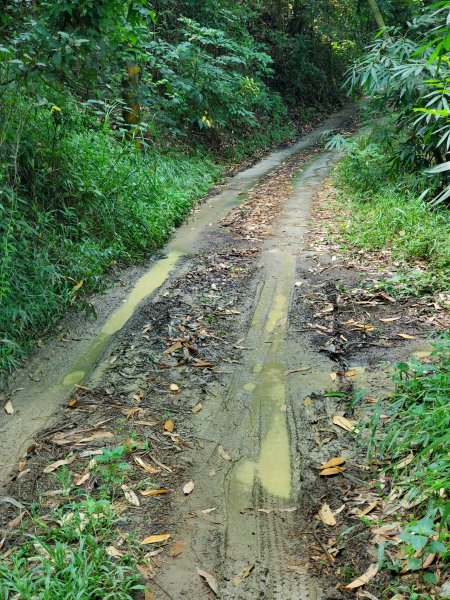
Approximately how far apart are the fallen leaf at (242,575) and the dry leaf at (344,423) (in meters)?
1.04

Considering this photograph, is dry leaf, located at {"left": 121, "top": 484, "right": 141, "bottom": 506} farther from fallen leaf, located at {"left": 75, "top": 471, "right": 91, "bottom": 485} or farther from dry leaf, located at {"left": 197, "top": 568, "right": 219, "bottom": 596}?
dry leaf, located at {"left": 197, "top": 568, "right": 219, "bottom": 596}

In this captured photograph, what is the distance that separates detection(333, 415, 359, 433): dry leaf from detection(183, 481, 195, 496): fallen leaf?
95 cm

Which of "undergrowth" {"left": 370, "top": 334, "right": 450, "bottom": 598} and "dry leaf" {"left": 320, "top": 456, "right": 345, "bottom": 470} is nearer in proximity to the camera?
"undergrowth" {"left": 370, "top": 334, "right": 450, "bottom": 598}

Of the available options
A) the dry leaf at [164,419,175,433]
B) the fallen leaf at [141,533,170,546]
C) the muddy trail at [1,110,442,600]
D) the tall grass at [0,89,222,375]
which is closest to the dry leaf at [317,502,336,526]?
the muddy trail at [1,110,442,600]

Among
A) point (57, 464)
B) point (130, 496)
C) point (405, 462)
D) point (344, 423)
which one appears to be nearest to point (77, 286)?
point (57, 464)

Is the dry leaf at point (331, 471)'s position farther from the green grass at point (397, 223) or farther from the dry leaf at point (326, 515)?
the green grass at point (397, 223)

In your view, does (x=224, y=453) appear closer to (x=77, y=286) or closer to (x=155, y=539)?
(x=155, y=539)

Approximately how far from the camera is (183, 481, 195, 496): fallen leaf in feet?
8.69

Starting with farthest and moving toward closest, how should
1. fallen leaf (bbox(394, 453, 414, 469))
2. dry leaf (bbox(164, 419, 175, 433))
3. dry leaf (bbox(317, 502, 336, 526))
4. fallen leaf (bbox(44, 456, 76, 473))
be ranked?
1. dry leaf (bbox(164, 419, 175, 433))
2. fallen leaf (bbox(44, 456, 76, 473))
3. fallen leaf (bbox(394, 453, 414, 469))
4. dry leaf (bbox(317, 502, 336, 526))

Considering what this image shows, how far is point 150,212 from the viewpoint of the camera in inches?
264

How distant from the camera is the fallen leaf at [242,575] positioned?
7.07 ft

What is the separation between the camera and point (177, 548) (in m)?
2.30

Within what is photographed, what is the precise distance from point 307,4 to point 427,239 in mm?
16209

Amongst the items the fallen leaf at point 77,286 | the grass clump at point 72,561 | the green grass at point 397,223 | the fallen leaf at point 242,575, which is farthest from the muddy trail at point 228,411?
the green grass at point 397,223
